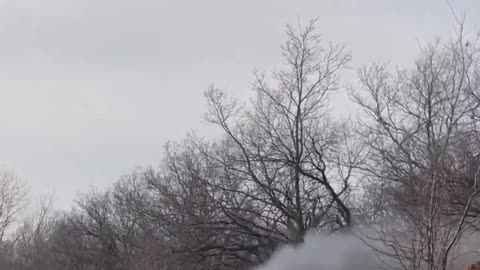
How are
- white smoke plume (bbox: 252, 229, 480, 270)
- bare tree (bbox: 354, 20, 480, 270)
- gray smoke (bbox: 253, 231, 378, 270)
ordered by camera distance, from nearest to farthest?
bare tree (bbox: 354, 20, 480, 270)
white smoke plume (bbox: 252, 229, 480, 270)
gray smoke (bbox: 253, 231, 378, 270)

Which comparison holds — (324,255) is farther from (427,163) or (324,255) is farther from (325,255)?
(427,163)

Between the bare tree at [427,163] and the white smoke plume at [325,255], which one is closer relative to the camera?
the bare tree at [427,163]

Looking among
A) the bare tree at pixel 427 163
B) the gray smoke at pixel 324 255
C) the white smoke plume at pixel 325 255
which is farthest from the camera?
the gray smoke at pixel 324 255

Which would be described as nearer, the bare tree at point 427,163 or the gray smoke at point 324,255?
the bare tree at point 427,163

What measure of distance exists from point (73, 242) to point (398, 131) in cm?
3524

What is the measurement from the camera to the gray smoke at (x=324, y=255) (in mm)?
26578

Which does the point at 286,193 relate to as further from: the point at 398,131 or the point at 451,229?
the point at 451,229

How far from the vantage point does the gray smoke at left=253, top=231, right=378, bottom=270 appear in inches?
1046

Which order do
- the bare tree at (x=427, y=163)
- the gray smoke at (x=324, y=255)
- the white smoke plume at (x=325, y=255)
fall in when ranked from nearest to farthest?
1. the bare tree at (x=427, y=163)
2. the white smoke plume at (x=325, y=255)
3. the gray smoke at (x=324, y=255)

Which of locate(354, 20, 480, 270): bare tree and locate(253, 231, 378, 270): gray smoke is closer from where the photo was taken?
locate(354, 20, 480, 270): bare tree

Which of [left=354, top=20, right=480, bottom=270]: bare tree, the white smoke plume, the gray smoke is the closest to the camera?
[left=354, top=20, right=480, bottom=270]: bare tree

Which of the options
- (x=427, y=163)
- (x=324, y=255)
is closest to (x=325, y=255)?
(x=324, y=255)

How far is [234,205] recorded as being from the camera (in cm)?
3061

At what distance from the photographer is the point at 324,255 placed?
2828 cm
